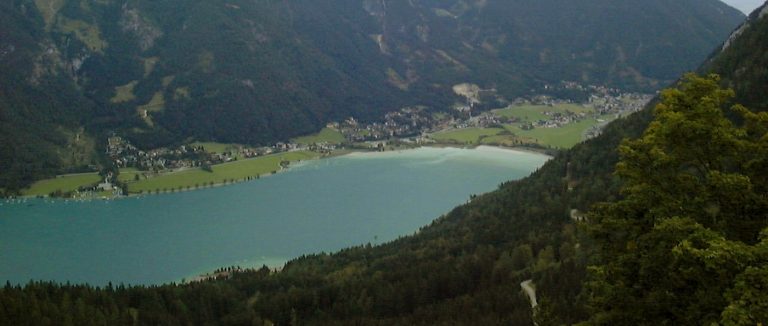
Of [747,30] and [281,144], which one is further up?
[747,30]

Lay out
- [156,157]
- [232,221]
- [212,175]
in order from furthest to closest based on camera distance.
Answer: [156,157], [212,175], [232,221]

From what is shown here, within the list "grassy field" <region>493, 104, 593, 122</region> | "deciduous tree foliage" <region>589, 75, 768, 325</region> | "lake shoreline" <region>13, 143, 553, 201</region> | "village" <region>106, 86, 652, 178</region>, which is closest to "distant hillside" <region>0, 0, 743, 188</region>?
"village" <region>106, 86, 652, 178</region>

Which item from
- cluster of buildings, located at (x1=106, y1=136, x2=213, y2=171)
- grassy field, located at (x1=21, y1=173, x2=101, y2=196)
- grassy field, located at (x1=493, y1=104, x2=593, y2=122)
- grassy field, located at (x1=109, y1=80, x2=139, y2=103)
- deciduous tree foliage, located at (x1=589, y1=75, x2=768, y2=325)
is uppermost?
grassy field, located at (x1=109, y1=80, x2=139, y2=103)

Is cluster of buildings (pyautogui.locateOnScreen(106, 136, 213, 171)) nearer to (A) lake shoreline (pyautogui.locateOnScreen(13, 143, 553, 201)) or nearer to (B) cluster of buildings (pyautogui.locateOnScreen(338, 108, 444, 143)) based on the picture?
(A) lake shoreline (pyautogui.locateOnScreen(13, 143, 553, 201))

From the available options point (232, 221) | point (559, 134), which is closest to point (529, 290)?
point (232, 221)

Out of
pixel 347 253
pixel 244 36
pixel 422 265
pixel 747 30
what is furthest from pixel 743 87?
pixel 244 36

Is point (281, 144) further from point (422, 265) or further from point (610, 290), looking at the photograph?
point (610, 290)

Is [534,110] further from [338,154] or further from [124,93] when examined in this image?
[124,93]
